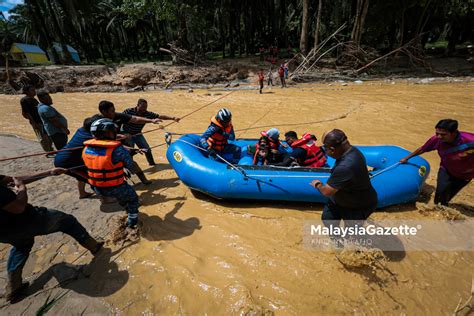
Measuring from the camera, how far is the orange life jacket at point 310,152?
11.9 ft

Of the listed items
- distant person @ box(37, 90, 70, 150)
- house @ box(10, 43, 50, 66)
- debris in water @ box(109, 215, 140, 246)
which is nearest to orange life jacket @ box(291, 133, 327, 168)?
debris in water @ box(109, 215, 140, 246)

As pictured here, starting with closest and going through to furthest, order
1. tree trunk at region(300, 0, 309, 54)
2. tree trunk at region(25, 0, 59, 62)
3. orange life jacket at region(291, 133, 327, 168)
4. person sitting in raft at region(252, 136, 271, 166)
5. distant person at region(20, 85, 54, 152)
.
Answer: orange life jacket at region(291, 133, 327, 168) → person sitting in raft at region(252, 136, 271, 166) → distant person at region(20, 85, 54, 152) → tree trunk at region(300, 0, 309, 54) → tree trunk at region(25, 0, 59, 62)

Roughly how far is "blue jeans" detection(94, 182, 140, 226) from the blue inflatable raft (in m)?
0.96

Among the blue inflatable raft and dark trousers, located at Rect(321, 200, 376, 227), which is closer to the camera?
dark trousers, located at Rect(321, 200, 376, 227)

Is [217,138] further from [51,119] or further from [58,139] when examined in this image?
[58,139]

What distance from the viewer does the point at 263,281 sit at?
2.44 m


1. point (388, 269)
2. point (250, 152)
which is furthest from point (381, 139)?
point (388, 269)

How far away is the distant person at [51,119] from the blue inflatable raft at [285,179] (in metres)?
2.62

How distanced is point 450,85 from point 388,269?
13.3 m

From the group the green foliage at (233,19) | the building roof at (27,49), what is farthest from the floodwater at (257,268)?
the building roof at (27,49)

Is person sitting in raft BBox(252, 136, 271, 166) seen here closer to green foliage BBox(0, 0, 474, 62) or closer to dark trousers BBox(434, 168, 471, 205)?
dark trousers BBox(434, 168, 471, 205)

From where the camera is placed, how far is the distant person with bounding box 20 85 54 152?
4.55m

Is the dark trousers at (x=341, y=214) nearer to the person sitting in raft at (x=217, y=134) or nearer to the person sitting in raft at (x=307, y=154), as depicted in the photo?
the person sitting in raft at (x=307, y=154)

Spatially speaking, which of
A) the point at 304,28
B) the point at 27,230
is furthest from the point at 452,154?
the point at 304,28
